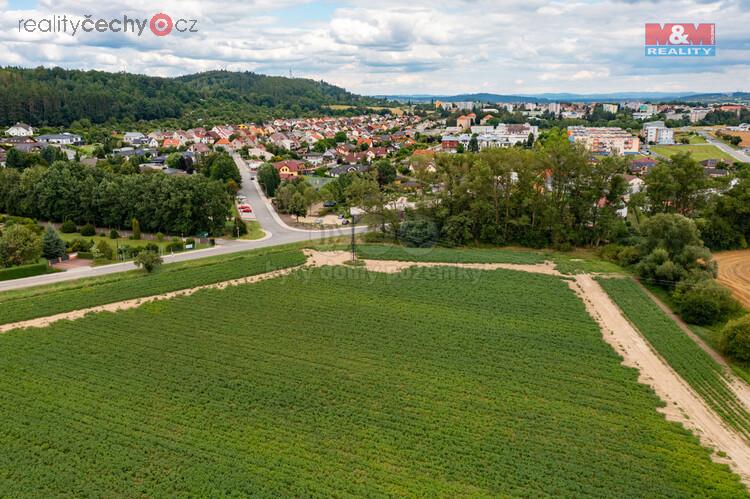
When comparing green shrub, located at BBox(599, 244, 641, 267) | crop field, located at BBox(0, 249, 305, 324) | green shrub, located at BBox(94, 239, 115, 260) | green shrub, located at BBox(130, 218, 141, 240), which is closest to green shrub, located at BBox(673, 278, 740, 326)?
green shrub, located at BBox(599, 244, 641, 267)

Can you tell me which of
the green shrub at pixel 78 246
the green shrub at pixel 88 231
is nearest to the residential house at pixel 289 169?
the green shrub at pixel 88 231

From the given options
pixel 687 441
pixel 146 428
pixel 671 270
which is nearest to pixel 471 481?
pixel 687 441

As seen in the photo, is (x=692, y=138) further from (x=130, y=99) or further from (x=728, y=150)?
(x=130, y=99)

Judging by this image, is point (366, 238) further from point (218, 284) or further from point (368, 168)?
point (368, 168)

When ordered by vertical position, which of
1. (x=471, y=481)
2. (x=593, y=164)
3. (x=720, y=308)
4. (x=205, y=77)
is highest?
(x=205, y=77)

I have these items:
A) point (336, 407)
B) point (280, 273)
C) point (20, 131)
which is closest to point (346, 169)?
point (280, 273)

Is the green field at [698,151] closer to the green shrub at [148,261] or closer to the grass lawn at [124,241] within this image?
the grass lawn at [124,241]

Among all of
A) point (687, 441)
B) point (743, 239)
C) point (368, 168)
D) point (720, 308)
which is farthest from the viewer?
point (368, 168)
